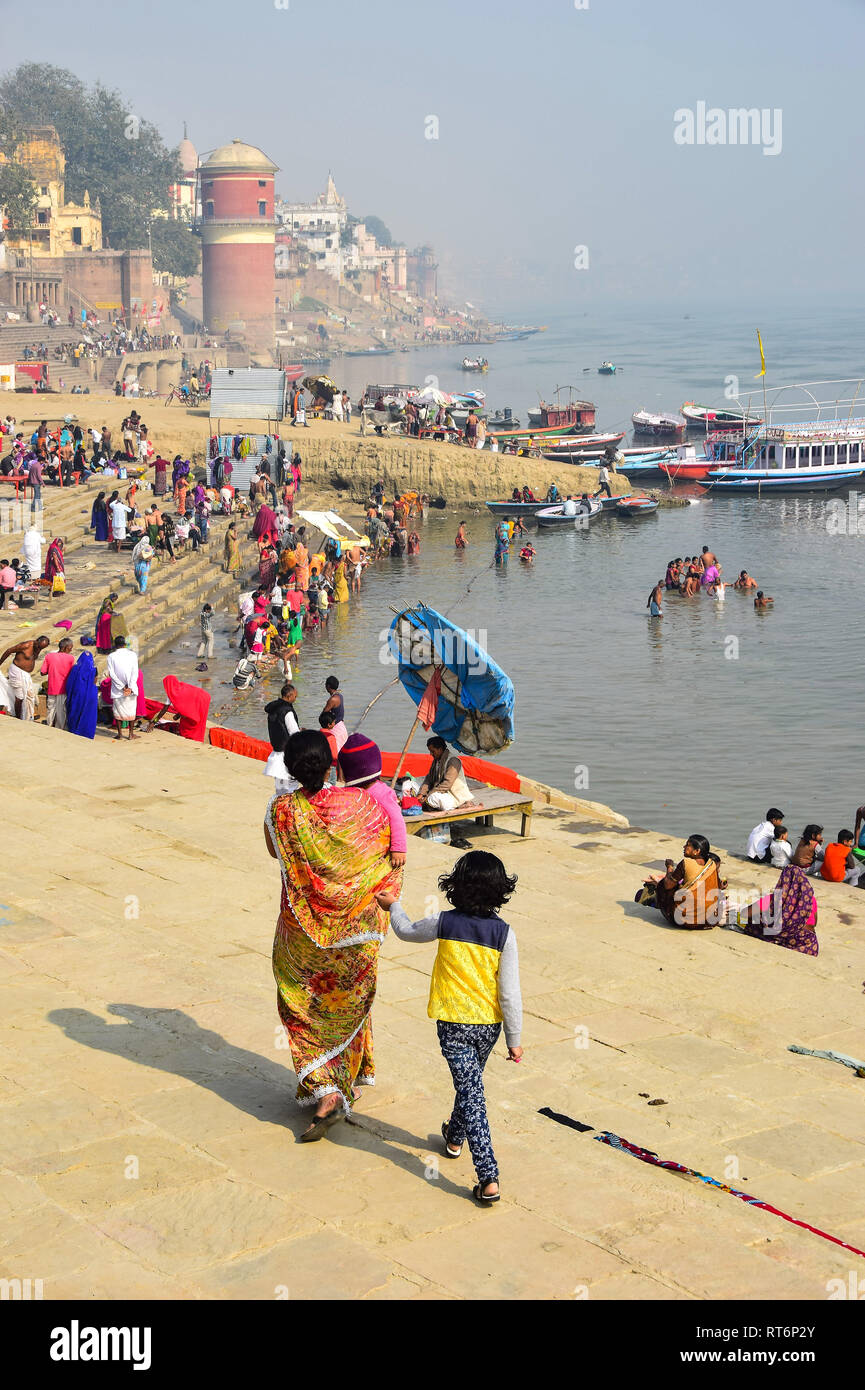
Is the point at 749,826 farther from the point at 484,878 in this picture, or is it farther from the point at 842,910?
the point at 484,878

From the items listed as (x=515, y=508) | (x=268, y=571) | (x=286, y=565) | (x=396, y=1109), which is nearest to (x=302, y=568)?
(x=286, y=565)

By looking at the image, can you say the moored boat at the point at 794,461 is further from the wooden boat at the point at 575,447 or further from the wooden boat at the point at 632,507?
the wooden boat at the point at 632,507

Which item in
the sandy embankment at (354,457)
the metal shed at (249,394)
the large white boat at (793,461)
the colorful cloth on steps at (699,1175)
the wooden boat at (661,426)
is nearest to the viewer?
the colorful cloth on steps at (699,1175)

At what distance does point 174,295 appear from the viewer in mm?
110625

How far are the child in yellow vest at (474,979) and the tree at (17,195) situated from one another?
252ft

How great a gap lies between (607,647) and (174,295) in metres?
93.3

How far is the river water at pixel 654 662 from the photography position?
1703cm

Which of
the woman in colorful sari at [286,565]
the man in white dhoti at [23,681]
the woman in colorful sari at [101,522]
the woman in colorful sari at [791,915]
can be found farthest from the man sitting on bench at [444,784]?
the woman in colorful sari at [101,522]

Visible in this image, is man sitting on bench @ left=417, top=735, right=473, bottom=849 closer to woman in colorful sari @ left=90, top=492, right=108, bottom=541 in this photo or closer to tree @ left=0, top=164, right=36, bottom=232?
woman in colorful sari @ left=90, top=492, right=108, bottom=541

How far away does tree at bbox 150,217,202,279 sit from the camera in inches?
4043

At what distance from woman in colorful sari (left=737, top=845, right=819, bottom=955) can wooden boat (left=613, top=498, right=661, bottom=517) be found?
106 ft

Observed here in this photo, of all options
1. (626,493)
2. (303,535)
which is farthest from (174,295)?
(303,535)

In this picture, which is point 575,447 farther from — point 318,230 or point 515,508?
point 318,230
